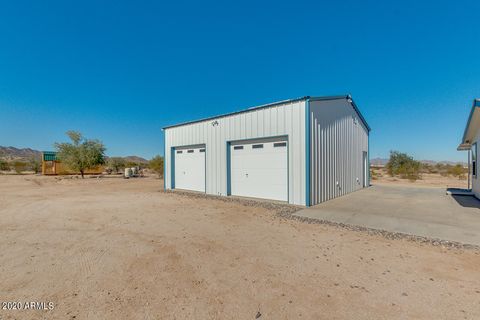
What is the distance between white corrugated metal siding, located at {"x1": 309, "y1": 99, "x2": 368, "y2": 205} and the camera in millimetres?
8359

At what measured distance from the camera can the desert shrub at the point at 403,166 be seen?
2292 cm

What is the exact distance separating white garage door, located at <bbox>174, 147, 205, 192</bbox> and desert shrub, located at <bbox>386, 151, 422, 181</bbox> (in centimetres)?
2056

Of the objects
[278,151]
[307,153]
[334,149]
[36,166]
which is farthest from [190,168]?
[36,166]

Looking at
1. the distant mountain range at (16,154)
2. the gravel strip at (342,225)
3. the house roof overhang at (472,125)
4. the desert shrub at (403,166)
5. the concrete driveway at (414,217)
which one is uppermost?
the distant mountain range at (16,154)

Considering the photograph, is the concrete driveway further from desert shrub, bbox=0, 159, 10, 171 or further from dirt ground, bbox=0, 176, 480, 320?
desert shrub, bbox=0, 159, 10, 171

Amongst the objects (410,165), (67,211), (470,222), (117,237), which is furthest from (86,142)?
(410,165)

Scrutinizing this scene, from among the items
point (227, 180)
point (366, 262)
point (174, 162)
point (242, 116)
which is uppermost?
point (242, 116)

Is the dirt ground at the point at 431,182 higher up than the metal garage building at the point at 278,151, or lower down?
lower down

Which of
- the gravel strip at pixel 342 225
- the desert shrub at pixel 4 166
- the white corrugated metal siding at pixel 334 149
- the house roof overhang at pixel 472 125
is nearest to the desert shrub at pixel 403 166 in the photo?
the house roof overhang at pixel 472 125

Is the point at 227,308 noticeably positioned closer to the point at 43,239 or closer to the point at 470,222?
the point at 43,239

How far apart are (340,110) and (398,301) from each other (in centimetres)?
980

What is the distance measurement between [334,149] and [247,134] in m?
4.14

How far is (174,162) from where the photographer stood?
14.0 meters

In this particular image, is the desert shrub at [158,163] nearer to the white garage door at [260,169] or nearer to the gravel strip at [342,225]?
the white garage door at [260,169]
